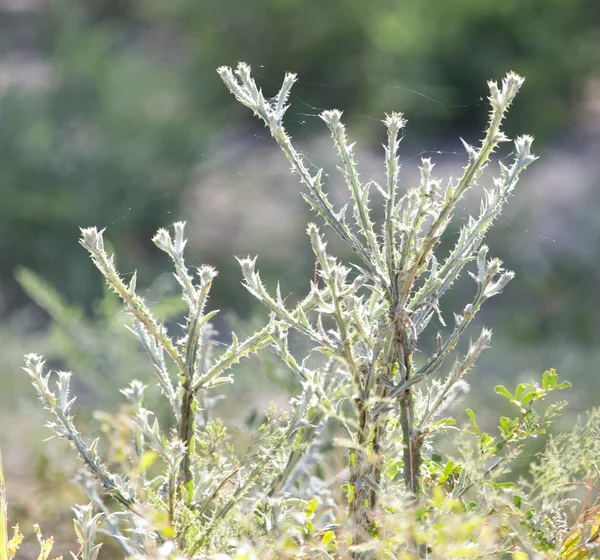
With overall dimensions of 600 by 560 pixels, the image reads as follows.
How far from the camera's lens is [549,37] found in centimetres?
557

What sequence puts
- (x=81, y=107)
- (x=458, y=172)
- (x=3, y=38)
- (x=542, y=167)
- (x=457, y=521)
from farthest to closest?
(x=3, y=38) < (x=542, y=167) < (x=458, y=172) < (x=81, y=107) < (x=457, y=521)

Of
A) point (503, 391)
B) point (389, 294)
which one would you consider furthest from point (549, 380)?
point (389, 294)

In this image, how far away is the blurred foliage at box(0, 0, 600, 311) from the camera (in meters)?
4.25

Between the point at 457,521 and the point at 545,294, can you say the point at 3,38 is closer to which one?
the point at 545,294

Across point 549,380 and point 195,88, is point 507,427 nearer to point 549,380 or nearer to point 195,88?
point 549,380

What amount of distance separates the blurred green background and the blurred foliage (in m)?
0.01

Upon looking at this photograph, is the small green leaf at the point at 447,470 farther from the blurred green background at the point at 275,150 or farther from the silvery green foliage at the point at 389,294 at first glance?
the blurred green background at the point at 275,150

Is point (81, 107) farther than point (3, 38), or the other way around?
point (3, 38)

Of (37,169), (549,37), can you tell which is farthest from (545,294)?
(37,169)

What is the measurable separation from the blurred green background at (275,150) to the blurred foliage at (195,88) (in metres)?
0.01

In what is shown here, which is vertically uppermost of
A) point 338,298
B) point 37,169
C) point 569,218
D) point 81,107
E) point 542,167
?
point 542,167

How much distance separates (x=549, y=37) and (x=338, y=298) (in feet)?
17.8

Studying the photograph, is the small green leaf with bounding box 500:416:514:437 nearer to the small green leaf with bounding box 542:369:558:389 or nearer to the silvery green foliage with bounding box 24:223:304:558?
the small green leaf with bounding box 542:369:558:389

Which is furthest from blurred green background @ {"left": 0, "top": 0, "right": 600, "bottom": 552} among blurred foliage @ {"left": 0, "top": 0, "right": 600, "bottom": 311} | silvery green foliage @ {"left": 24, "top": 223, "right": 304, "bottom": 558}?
silvery green foliage @ {"left": 24, "top": 223, "right": 304, "bottom": 558}
